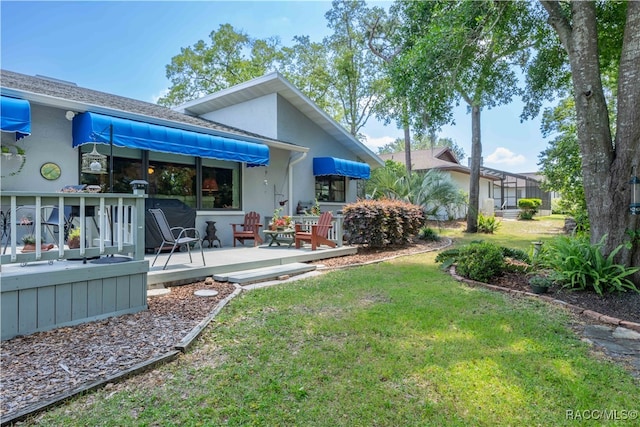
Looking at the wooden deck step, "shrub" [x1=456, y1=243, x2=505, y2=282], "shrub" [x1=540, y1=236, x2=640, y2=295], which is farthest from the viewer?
"shrub" [x1=456, y1=243, x2=505, y2=282]

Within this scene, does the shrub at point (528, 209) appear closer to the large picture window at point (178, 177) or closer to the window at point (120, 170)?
the large picture window at point (178, 177)

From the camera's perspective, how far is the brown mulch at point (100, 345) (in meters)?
2.82

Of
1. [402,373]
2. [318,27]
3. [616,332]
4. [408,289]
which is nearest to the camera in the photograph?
[402,373]

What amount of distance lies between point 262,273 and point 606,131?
21.5 ft

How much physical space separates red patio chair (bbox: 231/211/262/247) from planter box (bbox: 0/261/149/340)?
570 cm

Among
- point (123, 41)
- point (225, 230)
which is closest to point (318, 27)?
point (123, 41)

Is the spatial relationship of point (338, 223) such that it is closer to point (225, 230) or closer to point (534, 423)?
A: point (225, 230)

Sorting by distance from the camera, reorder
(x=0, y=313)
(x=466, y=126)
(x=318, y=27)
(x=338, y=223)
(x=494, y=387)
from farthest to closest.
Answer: (x=318, y=27) < (x=466, y=126) < (x=338, y=223) < (x=0, y=313) < (x=494, y=387)

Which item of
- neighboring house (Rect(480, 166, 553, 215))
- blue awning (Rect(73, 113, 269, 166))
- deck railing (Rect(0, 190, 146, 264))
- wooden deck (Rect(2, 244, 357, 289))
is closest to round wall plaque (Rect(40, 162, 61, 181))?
blue awning (Rect(73, 113, 269, 166))

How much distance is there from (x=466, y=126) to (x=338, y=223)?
1247 centimetres

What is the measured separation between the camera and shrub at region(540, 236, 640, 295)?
560cm

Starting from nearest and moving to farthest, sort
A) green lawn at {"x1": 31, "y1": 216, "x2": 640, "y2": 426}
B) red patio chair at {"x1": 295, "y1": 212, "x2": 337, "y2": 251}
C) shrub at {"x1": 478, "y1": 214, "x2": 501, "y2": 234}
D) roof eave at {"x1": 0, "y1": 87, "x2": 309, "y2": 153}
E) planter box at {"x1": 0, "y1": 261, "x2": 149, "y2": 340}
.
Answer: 1. green lawn at {"x1": 31, "y1": 216, "x2": 640, "y2": 426}
2. planter box at {"x1": 0, "y1": 261, "x2": 149, "y2": 340}
3. roof eave at {"x1": 0, "y1": 87, "x2": 309, "y2": 153}
4. red patio chair at {"x1": 295, "y1": 212, "x2": 337, "y2": 251}
5. shrub at {"x1": 478, "y1": 214, "x2": 501, "y2": 234}

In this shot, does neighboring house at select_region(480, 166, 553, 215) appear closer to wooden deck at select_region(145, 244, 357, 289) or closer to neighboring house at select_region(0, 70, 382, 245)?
neighboring house at select_region(0, 70, 382, 245)

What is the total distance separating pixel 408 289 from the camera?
20.0 feet
